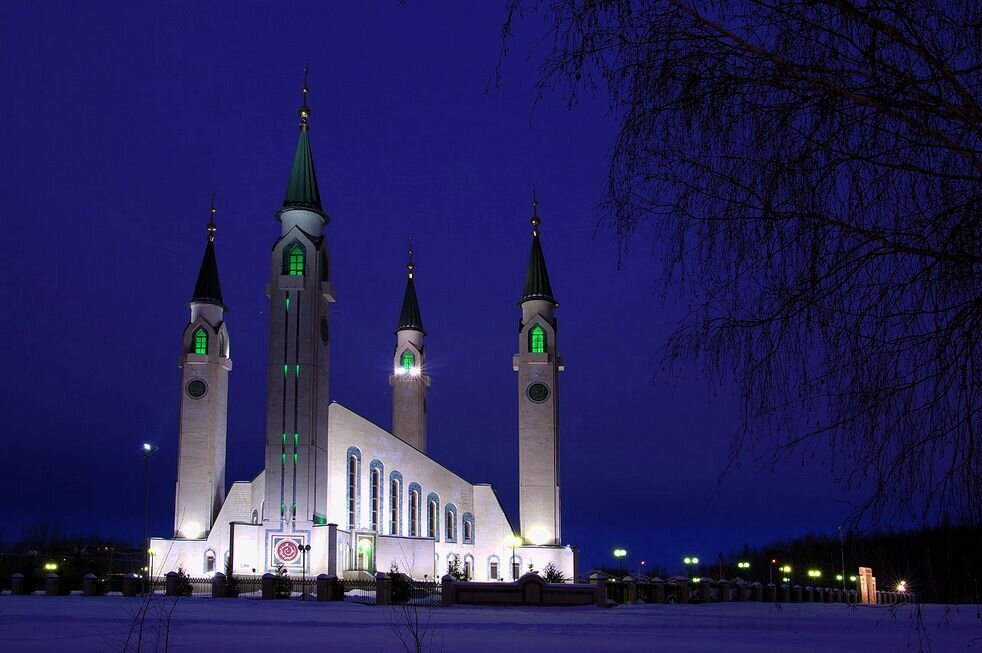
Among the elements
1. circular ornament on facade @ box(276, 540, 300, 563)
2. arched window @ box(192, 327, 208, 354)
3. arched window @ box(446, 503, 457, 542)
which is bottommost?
circular ornament on facade @ box(276, 540, 300, 563)

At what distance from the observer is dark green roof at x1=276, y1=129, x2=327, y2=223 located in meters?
58.9

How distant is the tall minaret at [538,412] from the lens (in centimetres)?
6631

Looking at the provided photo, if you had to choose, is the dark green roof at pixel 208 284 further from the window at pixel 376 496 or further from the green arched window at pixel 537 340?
the green arched window at pixel 537 340

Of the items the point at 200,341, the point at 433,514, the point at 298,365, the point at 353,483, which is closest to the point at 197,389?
the point at 200,341

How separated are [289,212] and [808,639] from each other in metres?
46.1

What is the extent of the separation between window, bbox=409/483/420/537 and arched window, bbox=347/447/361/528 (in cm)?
459

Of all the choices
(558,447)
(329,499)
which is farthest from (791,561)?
(329,499)

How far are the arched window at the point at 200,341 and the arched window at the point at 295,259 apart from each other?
1061 cm

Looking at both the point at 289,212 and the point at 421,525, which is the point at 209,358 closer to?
the point at 289,212

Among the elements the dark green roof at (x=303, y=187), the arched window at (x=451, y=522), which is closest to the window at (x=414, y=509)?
the arched window at (x=451, y=522)

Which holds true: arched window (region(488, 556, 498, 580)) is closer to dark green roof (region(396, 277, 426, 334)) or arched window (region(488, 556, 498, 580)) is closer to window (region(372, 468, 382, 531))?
window (region(372, 468, 382, 531))

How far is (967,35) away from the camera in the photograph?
5.14m

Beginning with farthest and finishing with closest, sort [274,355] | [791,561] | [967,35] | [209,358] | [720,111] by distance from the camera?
[791,561], [209,358], [274,355], [720,111], [967,35]

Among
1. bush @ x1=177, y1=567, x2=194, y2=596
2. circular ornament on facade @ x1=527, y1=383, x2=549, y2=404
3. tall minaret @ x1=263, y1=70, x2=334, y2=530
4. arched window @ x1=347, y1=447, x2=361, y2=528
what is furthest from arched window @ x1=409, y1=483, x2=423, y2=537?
bush @ x1=177, y1=567, x2=194, y2=596
